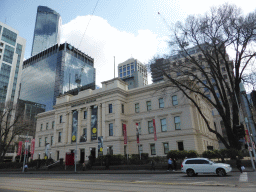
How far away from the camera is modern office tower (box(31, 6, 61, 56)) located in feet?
527

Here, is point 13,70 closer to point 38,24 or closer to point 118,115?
point 118,115

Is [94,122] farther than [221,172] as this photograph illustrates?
Yes

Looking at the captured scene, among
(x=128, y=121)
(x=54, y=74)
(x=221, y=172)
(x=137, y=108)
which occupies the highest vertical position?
(x=54, y=74)

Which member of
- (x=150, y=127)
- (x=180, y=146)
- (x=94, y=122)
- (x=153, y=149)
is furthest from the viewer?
(x=94, y=122)

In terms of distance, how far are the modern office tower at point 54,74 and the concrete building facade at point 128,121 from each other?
40753 mm

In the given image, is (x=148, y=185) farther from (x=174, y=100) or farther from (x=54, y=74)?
(x=54, y=74)

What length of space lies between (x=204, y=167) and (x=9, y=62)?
96990 millimetres

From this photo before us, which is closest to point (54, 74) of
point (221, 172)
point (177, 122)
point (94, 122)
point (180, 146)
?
point (94, 122)

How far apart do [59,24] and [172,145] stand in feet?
623

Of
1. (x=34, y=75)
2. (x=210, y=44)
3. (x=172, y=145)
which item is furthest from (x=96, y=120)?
(x=34, y=75)

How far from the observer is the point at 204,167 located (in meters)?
15.9

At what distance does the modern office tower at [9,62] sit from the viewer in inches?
3231

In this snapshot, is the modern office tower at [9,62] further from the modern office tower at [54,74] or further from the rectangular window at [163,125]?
the rectangular window at [163,125]

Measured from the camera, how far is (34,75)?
340ft
